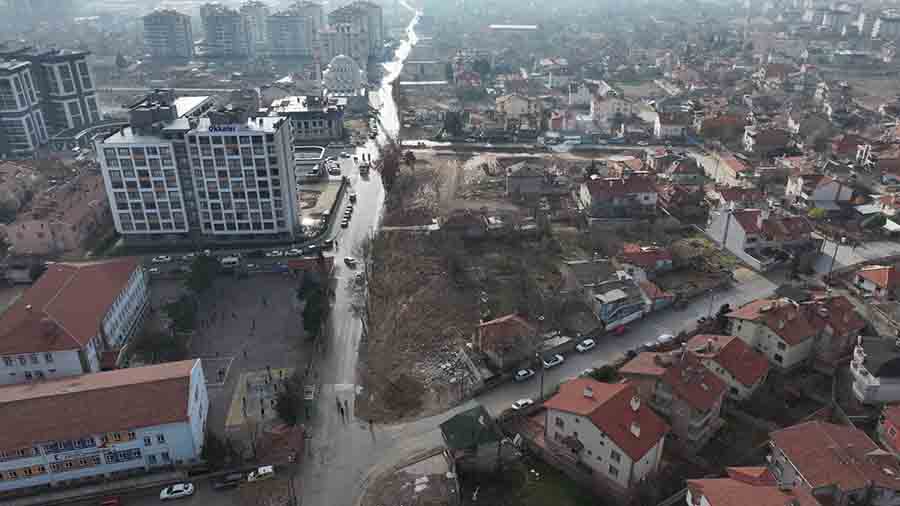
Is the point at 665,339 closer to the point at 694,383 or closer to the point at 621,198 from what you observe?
the point at 694,383

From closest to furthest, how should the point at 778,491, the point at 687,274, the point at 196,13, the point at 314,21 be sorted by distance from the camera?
the point at 778,491 < the point at 687,274 < the point at 314,21 < the point at 196,13

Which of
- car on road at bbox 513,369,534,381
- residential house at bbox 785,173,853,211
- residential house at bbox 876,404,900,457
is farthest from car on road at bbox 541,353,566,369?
residential house at bbox 785,173,853,211

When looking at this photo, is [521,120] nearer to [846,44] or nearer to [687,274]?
[687,274]

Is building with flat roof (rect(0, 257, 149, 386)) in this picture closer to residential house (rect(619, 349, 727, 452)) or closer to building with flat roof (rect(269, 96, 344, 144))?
residential house (rect(619, 349, 727, 452))

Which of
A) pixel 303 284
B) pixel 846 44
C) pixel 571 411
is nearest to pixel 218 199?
pixel 303 284

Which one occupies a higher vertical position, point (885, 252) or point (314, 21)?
point (314, 21)

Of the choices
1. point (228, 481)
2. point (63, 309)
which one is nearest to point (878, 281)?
point (228, 481)
